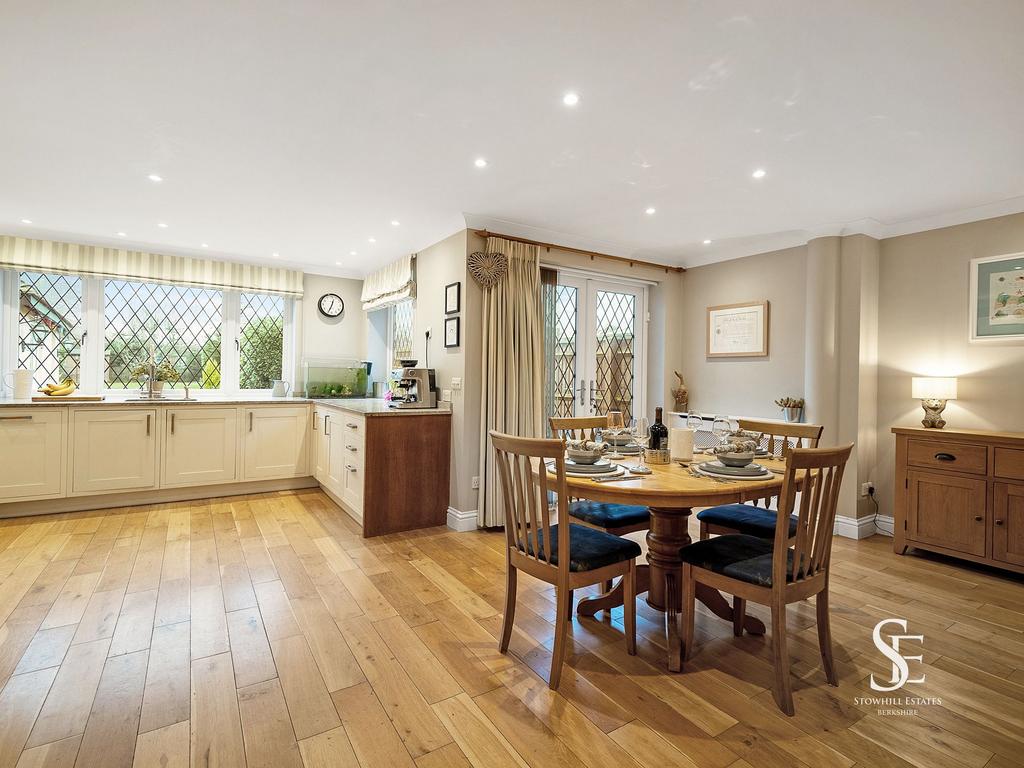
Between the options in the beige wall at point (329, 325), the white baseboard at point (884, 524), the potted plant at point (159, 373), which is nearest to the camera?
the white baseboard at point (884, 524)

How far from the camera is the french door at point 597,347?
456 cm

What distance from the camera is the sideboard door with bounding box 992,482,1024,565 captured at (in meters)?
3.04

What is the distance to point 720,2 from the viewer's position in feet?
5.36

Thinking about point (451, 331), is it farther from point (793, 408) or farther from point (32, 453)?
point (32, 453)

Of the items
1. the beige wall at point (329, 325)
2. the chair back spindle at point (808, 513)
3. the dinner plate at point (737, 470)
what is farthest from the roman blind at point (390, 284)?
the chair back spindle at point (808, 513)

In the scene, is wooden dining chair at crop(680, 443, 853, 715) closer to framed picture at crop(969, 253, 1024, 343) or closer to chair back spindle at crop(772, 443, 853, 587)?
chair back spindle at crop(772, 443, 853, 587)

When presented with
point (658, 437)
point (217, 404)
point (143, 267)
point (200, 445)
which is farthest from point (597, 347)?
point (143, 267)

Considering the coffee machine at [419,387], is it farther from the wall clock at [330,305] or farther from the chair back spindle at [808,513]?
the chair back spindle at [808,513]

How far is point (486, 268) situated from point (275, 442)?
2.79 m

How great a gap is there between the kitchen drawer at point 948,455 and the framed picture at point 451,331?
3300 mm

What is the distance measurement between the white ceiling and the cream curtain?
46cm

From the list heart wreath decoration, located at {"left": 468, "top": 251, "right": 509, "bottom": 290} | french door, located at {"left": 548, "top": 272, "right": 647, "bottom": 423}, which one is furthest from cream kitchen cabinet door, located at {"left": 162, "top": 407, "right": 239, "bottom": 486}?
french door, located at {"left": 548, "top": 272, "right": 647, "bottom": 423}

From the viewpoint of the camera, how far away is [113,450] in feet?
14.0

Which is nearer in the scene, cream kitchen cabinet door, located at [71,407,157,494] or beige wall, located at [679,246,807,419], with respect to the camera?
cream kitchen cabinet door, located at [71,407,157,494]
